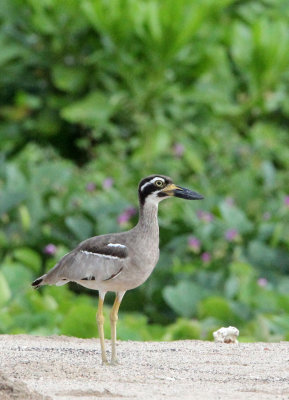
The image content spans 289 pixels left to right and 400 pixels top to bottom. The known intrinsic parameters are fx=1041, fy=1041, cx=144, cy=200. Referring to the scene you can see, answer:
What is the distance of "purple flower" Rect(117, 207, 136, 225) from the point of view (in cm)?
1028

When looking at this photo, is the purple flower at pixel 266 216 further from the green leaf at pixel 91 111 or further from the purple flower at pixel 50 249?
the green leaf at pixel 91 111

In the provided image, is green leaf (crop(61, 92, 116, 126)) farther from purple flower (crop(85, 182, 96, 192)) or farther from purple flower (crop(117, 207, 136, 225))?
purple flower (crop(117, 207, 136, 225))

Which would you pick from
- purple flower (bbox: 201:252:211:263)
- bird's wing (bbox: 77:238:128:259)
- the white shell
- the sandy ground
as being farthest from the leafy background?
bird's wing (bbox: 77:238:128:259)

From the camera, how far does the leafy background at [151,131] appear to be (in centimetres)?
1014

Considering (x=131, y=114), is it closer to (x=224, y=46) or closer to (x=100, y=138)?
(x=100, y=138)

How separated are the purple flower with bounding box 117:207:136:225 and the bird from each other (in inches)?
182

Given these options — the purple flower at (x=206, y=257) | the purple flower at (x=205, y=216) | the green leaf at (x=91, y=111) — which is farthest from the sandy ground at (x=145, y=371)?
the green leaf at (x=91, y=111)

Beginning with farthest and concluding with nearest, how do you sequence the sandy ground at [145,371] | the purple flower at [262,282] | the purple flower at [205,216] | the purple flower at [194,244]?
the purple flower at [205,216] < the purple flower at [194,244] < the purple flower at [262,282] < the sandy ground at [145,371]

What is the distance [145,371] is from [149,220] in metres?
0.83

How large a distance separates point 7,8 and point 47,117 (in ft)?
5.22

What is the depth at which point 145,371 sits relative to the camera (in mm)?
5164

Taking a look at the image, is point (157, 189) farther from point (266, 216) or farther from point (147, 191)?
point (266, 216)

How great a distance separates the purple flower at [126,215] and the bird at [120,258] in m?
4.61

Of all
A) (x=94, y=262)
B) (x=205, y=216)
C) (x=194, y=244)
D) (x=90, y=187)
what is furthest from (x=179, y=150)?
(x=94, y=262)
